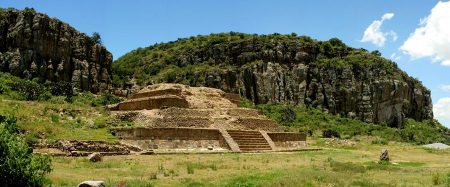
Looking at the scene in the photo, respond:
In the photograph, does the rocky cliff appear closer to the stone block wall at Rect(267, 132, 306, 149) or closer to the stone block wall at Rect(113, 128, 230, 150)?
the stone block wall at Rect(267, 132, 306, 149)

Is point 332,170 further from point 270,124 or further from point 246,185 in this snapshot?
point 270,124

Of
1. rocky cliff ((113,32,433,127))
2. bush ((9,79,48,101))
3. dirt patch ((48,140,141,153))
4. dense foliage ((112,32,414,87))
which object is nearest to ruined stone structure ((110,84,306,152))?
dirt patch ((48,140,141,153))

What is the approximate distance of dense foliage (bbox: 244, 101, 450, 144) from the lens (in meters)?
74.0

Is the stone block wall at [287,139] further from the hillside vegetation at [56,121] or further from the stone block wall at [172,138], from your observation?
the hillside vegetation at [56,121]

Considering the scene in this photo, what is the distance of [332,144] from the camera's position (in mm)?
48031

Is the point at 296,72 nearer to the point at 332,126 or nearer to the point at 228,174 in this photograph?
the point at 332,126

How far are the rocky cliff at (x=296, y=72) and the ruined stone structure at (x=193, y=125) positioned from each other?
172 feet

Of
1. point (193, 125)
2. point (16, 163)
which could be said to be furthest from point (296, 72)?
point (16, 163)

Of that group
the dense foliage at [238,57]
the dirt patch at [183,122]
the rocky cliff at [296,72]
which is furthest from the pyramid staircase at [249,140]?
the rocky cliff at [296,72]

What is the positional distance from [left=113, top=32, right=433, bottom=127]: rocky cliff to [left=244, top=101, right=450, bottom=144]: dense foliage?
16.0 ft

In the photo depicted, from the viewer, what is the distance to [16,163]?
13656 mm

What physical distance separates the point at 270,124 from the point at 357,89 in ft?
213

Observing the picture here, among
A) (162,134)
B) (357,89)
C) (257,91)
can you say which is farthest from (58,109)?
(357,89)

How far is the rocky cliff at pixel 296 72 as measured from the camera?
95.7m
